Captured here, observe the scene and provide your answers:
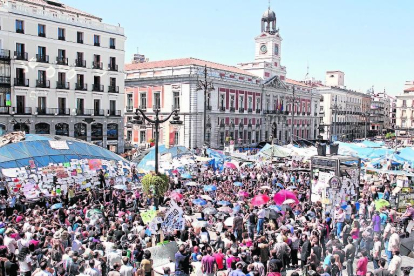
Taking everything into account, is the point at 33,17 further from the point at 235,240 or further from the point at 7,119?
the point at 235,240

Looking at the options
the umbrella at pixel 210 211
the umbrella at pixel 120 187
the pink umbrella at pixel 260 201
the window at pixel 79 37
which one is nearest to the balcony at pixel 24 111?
the window at pixel 79 37

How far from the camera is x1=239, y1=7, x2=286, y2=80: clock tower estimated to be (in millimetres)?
58075

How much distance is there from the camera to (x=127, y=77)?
165ft

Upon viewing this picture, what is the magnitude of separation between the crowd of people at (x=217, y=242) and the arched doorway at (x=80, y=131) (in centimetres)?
1987

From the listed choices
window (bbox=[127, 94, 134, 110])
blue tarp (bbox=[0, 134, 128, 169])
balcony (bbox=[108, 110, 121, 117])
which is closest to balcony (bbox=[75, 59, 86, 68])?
balcony (bbox=[108, 110, 121, 117])

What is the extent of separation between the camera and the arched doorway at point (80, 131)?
120ft

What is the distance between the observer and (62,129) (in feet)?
117

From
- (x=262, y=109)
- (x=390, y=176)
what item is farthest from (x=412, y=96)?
(x=390, y=176)

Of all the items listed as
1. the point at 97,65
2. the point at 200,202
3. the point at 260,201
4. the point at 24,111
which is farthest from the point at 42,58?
the point at 260,201

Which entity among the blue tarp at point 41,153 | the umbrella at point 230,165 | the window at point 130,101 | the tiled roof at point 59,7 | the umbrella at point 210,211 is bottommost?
the umbrella at point 210,211

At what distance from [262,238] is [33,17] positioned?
29.8 meters

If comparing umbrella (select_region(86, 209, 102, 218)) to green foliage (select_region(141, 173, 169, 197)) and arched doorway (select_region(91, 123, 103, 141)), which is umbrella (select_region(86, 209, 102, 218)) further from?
arched doorway (select_region(91, 123, 103, 141))

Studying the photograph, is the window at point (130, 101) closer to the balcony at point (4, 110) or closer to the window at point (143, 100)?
the window at point (143, 100)

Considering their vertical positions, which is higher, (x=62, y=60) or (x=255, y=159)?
(x=62, y=60)
